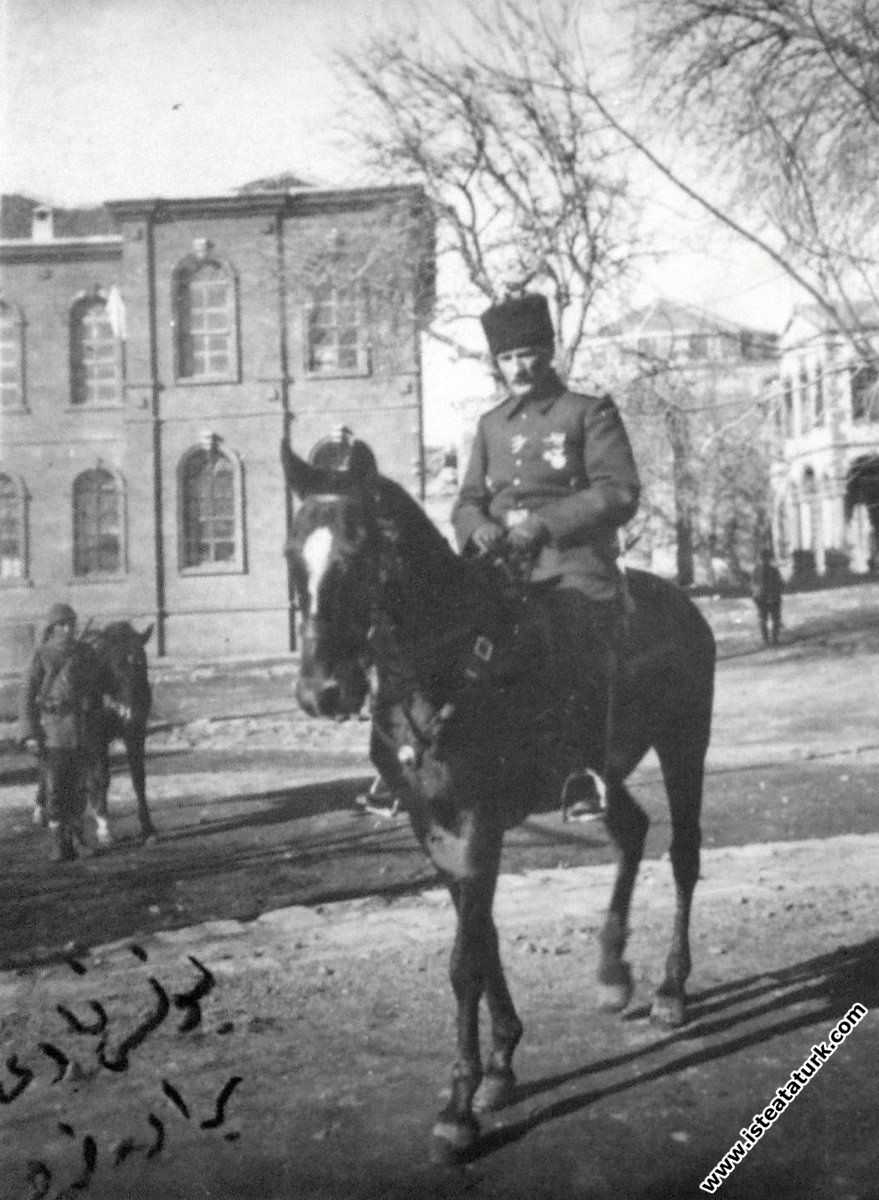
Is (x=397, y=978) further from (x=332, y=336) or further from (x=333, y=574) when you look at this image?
(x=332, y=336)

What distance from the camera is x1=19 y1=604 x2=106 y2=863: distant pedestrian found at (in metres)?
4.49

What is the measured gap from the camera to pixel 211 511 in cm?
441

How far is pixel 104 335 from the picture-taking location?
4328 millimetres

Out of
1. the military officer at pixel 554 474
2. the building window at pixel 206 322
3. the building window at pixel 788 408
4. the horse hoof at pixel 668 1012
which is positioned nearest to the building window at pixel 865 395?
the building window at pixel 788 408

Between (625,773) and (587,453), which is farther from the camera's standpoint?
(625,773)

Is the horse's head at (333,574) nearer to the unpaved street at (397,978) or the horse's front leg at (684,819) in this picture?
the unpaved street at (397,978)

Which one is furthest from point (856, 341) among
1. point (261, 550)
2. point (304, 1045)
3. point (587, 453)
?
point (304, 1045)

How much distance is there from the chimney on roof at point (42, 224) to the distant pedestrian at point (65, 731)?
1420 millimetres

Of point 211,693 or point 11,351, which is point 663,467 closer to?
point 211,693

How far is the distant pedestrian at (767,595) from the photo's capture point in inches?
196

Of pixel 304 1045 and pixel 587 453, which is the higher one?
pixel 587 453

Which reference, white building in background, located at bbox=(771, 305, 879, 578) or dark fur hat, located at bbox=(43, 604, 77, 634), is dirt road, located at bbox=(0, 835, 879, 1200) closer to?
dark fur hat, located at bbox=(43, 604, 77, 634)

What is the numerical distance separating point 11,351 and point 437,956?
261 centimetres

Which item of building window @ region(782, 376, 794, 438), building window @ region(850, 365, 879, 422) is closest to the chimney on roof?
building window @ region(782, 376, 794, 438)
